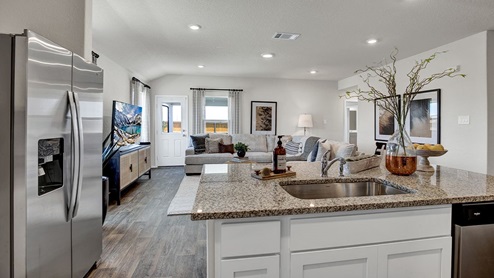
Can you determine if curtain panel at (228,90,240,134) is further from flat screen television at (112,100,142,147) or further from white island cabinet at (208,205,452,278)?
white island cabinet at (208,205,452,278)

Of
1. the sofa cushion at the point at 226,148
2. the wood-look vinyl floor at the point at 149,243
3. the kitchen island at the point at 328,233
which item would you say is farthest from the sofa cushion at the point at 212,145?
the kitchen island at the point at 328,233

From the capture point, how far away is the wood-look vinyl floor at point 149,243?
2.02m

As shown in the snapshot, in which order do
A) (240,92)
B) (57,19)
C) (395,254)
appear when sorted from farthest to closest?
(240,92) < (57,19) < (395,254)

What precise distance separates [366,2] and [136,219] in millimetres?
3537

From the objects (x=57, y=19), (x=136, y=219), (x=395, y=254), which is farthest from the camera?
(x=136, y=219)

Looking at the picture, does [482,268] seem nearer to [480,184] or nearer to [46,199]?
[480,184]

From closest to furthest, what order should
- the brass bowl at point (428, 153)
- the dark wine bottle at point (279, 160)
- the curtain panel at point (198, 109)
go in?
the dark wine bottle at point (279, 160) → the brass bowl at point (428, 153) → the curtain panel at point (198, 109)

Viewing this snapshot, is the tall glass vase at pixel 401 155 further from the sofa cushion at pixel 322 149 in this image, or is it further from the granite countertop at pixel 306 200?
the sofa cushion at pixel 322 149

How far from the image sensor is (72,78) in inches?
62.1

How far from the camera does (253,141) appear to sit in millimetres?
6500

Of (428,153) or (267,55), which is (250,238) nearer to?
(428,153)

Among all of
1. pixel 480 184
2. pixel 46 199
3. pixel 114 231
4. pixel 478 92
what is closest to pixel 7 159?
pixel 46 199

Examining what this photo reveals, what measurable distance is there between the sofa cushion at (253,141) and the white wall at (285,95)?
45cm

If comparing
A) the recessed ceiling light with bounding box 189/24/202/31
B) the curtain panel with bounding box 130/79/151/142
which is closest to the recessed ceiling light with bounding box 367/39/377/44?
the recessed ceiling light with bounding box 189/24/202/31
